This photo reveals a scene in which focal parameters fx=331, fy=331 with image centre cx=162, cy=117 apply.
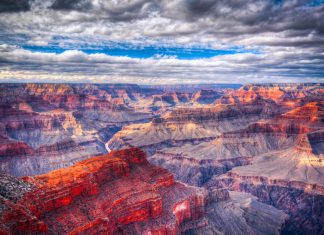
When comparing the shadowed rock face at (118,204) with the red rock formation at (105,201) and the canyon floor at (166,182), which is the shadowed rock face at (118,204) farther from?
the canyon floor at (166,182)

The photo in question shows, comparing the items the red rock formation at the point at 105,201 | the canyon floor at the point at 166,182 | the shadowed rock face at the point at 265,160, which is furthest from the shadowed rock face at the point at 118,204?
the shadowed rock face at the point at 265,160

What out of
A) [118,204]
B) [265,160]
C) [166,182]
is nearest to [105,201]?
[118,204]

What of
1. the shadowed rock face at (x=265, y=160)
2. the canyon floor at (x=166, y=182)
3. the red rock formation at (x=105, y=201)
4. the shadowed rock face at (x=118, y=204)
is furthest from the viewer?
the shadowed rock face at (x=265, y=160)

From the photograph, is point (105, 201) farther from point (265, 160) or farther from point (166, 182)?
point (265, 160)

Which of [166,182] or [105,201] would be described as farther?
[166,182]

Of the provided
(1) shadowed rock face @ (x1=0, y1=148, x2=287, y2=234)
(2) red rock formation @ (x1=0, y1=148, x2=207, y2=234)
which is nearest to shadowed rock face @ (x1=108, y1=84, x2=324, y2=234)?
(1) shadowed rock face @ (x1=0, y1=148, x2=287, y2=234)

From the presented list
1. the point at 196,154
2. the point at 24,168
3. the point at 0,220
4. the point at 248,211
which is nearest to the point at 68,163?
the point at 24,168

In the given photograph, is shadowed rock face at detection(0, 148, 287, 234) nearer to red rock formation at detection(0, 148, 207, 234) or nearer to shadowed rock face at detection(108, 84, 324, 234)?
red rock formation at detection(0, 148, 207, 234)

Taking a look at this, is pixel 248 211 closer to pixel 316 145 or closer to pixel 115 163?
pixel 115 163

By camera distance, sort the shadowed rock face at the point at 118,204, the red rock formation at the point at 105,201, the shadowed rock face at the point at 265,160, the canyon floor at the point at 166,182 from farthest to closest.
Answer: the shadowed rock face at the point at 265,160, the canyon floor at the point at 166,182, the shadowed rock face at the point at 118,204, the red rock formation at the point at 105,201
